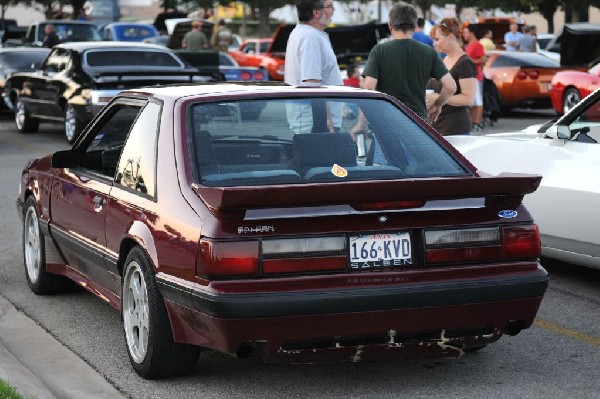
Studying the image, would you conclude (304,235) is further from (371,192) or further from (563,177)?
(563,177)

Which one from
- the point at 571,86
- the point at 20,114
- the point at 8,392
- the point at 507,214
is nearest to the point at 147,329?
the point at 8,392

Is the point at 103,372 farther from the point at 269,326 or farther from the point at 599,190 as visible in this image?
the point at 599,190

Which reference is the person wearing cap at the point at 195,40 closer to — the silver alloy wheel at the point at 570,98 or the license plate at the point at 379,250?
the silver alloy wheel at the point at 570,98

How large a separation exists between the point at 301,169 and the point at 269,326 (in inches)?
36.0

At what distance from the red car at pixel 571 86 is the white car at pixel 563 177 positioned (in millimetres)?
13277

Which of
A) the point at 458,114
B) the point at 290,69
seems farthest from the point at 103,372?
the point at 458,114

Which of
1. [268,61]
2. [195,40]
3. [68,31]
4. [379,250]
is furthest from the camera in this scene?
[268,61]

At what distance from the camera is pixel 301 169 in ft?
20.0

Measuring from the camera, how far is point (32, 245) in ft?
27.5

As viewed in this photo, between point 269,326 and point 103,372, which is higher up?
point 269,326

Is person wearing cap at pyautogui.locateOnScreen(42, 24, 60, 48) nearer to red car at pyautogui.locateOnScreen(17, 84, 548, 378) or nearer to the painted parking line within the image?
the painted parking line

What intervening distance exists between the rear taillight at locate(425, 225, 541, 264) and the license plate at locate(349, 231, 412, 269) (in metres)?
0.11

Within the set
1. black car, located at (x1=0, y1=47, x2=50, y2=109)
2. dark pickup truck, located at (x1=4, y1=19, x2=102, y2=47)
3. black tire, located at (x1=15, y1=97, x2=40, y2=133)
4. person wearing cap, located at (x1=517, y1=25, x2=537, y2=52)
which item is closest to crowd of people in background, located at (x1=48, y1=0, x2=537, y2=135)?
black tire, located at (x1=15, y1=97, x2=40, y2=133)

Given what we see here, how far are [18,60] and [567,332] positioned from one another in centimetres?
1895
